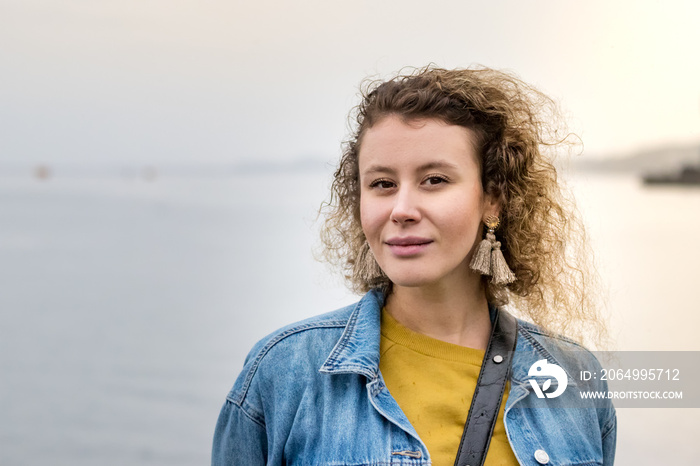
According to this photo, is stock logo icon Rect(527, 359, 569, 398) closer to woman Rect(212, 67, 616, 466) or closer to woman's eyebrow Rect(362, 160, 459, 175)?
woman Rect(212, 67, 616, 466)

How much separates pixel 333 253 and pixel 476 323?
18.1 inches

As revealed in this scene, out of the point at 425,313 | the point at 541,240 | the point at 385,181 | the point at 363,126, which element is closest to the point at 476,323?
the point at 425,313

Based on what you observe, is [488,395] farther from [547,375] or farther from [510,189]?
[510,189]

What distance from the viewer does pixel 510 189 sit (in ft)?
5.48

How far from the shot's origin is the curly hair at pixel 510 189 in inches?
62.4

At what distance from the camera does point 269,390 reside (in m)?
1.50

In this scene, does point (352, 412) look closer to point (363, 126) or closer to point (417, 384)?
point (417, 384)

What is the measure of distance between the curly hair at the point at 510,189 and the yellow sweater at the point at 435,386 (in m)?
0.19

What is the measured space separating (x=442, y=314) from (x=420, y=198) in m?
0.27

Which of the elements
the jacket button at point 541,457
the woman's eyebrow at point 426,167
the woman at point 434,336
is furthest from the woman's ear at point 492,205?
the jacket button at point 541,457

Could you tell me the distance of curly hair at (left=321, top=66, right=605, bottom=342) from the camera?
158 cm

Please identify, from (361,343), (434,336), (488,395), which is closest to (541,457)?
(488,395)

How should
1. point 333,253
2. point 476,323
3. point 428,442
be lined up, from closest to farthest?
point 428,442
point 476,323
point 333,253

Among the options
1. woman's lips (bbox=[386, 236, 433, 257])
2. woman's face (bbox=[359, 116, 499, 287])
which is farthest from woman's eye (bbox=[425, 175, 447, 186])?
woman's lips (bbox=[386, 236, 433, 257])
